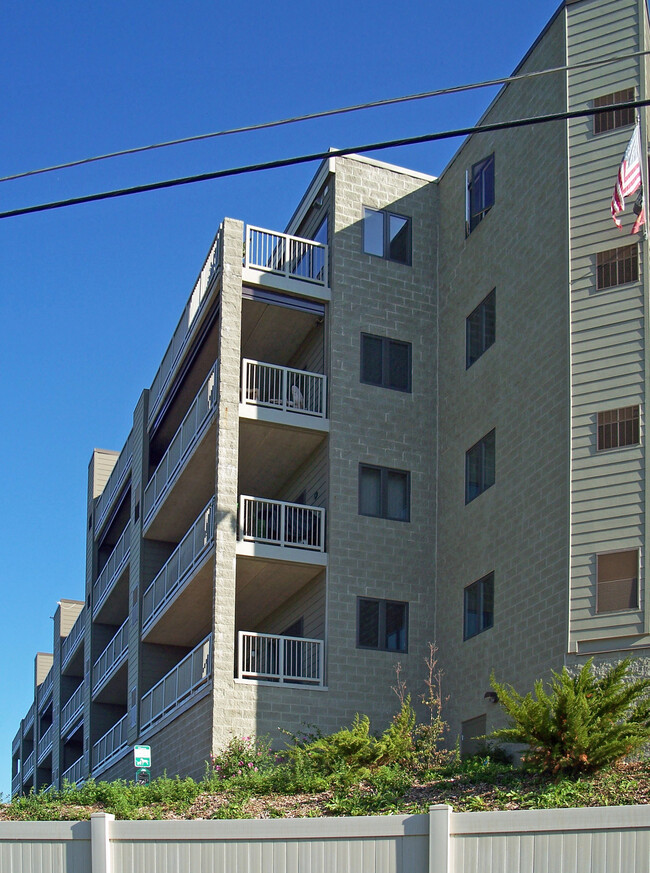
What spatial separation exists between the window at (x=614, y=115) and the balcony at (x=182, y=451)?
30.7 feet

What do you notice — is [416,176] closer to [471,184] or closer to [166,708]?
[471,184]

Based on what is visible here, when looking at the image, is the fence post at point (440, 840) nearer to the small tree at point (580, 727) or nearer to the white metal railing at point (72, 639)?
the small tree at point (580, 727)

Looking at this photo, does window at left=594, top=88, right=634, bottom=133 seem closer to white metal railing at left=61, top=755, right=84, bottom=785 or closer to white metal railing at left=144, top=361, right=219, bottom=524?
white metal railing at left=144, top=361, right=219, bottom=524

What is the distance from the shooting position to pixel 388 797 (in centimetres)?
1703

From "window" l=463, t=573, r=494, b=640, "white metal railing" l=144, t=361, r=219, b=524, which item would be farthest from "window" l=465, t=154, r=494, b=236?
"window" l=463, t=573, r=494, b=640

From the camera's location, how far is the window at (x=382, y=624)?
25391 millimetres

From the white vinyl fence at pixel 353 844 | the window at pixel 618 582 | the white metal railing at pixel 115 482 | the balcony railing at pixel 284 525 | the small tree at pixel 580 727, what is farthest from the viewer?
the white metal railing at pixel 115 482

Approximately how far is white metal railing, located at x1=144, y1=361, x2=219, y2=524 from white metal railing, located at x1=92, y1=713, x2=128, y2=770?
223 inches

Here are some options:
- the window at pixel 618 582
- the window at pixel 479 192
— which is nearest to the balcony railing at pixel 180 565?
the window at pixel 479 192

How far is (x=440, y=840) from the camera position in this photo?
1454 cm

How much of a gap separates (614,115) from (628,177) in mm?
1833

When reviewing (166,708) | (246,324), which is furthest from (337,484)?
(166,708)

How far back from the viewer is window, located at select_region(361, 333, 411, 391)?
27.2m

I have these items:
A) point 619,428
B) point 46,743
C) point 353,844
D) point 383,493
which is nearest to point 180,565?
point 383,493
